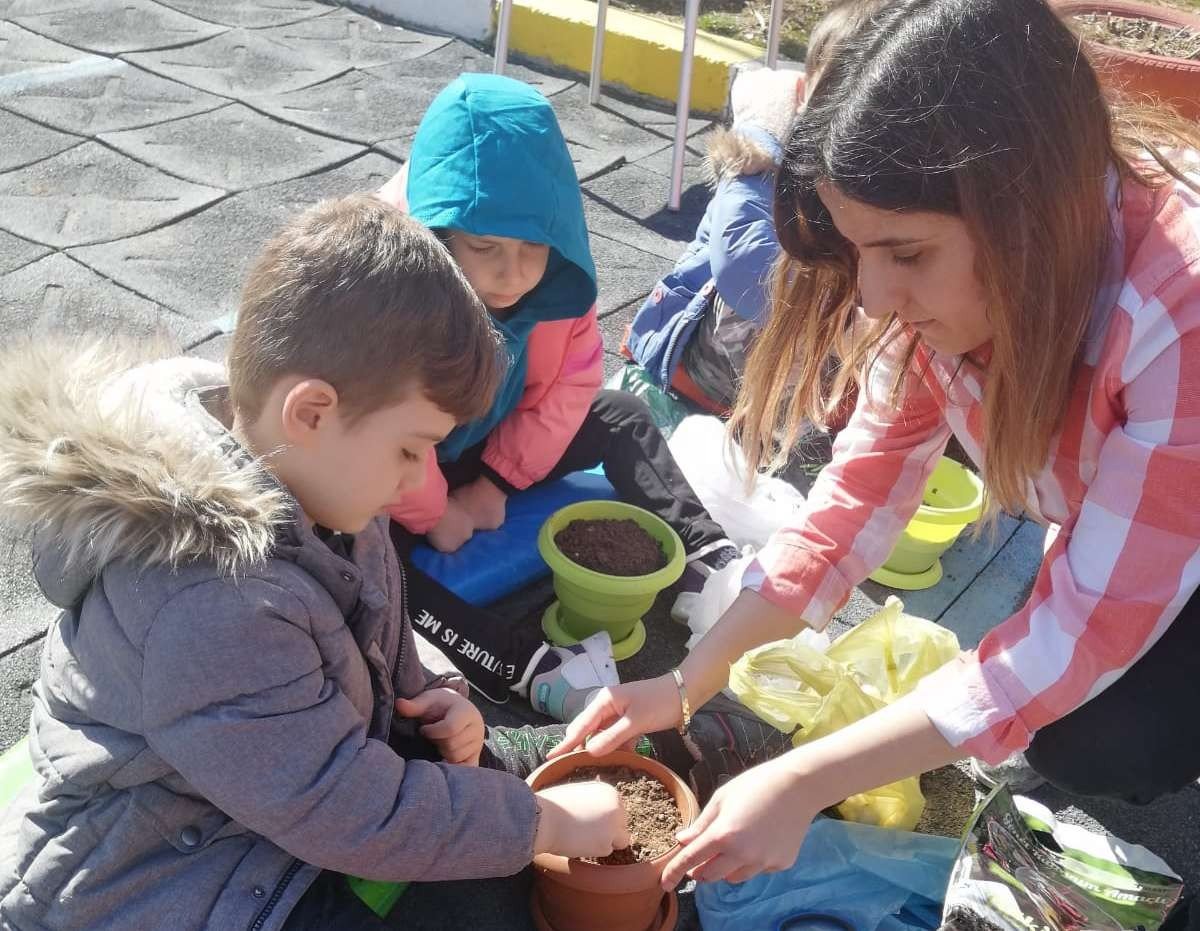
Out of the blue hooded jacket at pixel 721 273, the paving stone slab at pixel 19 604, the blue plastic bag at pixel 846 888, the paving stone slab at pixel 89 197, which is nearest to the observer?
the blue plastic bag at pixel 846 888

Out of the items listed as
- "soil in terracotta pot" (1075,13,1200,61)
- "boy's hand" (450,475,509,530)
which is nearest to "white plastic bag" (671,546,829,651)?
"boy's hand" (450,475,509,530)

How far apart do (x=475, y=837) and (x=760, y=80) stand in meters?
2.23

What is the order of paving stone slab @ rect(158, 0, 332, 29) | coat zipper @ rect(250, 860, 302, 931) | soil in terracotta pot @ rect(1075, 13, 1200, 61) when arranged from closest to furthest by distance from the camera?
coat zipper @ rect(250, 860, 302, 931) → soil in terracotta pot @ rect(1075, 13, 1200, 61) → paving stone slab @ rect(158, 0, 332, 29)

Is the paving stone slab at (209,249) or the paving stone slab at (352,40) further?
the paving stone slab at (352,40)

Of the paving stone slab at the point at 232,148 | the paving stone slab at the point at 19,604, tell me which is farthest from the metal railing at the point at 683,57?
the paving stone slab at the point at 19,604

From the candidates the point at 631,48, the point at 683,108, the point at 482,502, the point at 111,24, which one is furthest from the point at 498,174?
the point at 111,24

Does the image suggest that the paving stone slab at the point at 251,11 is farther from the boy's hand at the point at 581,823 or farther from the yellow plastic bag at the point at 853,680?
the boy's hand at the point at 581,823

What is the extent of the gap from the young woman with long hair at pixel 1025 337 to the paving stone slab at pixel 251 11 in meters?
4.24

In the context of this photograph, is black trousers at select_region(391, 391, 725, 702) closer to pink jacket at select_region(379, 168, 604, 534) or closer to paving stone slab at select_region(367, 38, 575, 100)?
pink jacket at select_region(379, 168, 604, 534)

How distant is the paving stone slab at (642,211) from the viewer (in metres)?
3.88

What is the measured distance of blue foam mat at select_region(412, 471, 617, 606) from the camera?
2311 mm

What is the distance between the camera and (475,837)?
1.40 meters

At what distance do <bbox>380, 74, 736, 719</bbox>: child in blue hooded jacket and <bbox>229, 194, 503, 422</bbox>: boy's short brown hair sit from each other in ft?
2.56

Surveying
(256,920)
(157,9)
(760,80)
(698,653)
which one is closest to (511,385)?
(698,653)
